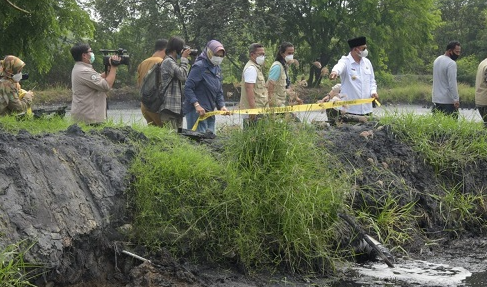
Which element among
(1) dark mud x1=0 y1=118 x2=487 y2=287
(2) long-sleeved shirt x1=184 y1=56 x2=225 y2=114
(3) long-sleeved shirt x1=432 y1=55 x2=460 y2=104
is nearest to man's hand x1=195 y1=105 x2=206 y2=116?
(2) long-sleeved shirt x1=184 y1=56 x2=225 y2=114

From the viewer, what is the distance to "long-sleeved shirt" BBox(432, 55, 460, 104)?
45.3 ft

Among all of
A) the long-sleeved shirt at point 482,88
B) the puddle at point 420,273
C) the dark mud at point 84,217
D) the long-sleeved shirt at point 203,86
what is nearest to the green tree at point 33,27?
the long-sleeved shirt at point 203,86

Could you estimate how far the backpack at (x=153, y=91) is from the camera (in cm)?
1109

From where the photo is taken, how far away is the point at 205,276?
7.91 m

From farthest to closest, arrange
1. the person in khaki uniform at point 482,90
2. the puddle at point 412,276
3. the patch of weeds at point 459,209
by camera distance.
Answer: the person in khaki uniform at point 482,90 < the patch of weeds at point 459,209 < the puddle at point 412,276

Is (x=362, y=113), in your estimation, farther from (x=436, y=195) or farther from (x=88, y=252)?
(x=88, y=252)

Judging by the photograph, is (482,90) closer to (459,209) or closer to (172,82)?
(459,209)

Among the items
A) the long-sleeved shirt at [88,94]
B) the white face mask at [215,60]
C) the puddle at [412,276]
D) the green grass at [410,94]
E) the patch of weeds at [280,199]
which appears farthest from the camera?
the green grass at [410,94]

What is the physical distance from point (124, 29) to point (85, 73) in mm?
39276

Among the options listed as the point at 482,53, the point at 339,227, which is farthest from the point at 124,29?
the point at 339,227

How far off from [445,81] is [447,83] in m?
0.04

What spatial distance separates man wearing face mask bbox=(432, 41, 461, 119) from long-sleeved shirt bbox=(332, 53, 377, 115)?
217 cm

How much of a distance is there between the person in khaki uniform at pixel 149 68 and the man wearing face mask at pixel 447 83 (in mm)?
4221

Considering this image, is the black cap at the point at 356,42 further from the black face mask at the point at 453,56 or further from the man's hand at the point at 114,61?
the man's hand at the point at 114,61
